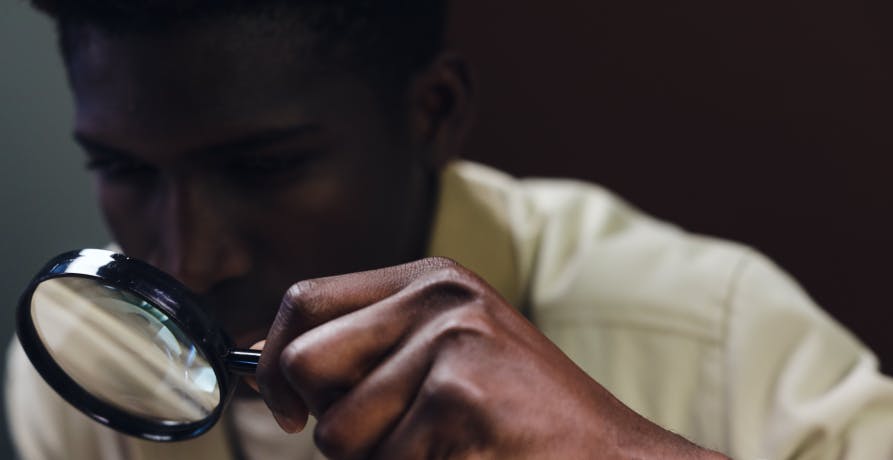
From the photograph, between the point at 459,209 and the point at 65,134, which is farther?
the point at 459,209

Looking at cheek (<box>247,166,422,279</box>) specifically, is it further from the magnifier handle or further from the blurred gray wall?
the magnifier handle

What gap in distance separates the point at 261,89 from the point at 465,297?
16.6 inches

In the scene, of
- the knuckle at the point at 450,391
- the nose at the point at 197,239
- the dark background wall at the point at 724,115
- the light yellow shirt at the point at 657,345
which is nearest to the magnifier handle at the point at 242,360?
the knuckle at the point at 450,391

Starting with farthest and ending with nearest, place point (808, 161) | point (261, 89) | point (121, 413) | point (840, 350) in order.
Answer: point (808, 161)
point (840, 350)
point (261, 89)
point (121, 413)

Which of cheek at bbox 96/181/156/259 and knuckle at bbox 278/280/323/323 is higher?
knuckle at bbox 278/280/323/323

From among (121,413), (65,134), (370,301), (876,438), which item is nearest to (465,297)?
(370,301)

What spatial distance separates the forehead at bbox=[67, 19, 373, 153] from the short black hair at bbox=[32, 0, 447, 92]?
1cm

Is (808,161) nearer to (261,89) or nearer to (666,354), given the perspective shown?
(666,354)

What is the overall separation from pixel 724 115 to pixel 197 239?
0.89 meters

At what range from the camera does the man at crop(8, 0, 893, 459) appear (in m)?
0.56

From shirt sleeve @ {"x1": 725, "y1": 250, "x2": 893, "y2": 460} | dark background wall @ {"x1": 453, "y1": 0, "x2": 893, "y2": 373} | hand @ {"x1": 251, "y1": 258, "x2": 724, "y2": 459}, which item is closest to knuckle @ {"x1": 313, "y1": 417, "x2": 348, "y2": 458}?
hand @ {"x1": 251, "y1": 258, "x2": 724, "y2": 459}

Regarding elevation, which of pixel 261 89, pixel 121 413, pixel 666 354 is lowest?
pixel 666 354

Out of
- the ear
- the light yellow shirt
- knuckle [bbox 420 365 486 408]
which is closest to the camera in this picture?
knuckle [bbox 420 365 486 408]

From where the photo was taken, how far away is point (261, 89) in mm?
926
